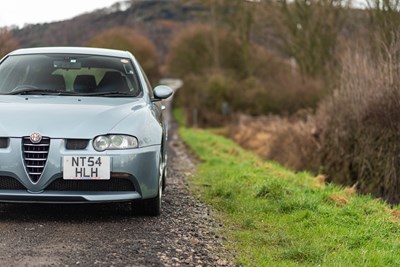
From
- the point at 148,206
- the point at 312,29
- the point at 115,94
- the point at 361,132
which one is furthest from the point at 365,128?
the point at 312,29

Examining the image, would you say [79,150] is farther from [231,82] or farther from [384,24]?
[231,82]

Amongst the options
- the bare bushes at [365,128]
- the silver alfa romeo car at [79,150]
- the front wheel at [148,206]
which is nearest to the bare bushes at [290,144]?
the bare bushes at [365,128]

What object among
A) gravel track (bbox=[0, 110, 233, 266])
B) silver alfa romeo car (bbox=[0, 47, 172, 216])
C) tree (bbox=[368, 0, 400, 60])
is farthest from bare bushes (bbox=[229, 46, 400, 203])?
silver alfa romeo car (bbox=[0, 47, 172, 216])

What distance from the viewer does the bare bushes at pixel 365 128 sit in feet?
→ 36.8

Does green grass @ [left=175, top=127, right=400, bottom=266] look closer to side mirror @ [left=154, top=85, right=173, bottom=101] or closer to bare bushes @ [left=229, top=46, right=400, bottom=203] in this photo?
side mirror @ [left=154, top=85, right=173, bottom=101]

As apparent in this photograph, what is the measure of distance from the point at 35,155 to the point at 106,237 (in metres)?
1.02

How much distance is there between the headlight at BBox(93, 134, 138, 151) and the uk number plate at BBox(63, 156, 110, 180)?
0.13 meters

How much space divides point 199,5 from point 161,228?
122ft

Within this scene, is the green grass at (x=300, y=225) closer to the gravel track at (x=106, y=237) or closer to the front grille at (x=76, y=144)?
the gravel track at (x=106, y=237)

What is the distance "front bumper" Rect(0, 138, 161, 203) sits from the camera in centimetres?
579

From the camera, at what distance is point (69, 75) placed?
7.24 meters

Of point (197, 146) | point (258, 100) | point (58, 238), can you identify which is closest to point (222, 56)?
point (258, 100)

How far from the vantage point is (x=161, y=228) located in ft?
20.1

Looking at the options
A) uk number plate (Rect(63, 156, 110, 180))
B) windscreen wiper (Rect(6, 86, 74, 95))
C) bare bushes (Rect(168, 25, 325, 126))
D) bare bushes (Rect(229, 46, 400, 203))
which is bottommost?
bare bushes (Rect(168, 25, 325, 126))
